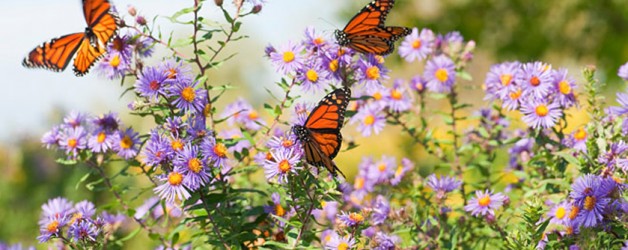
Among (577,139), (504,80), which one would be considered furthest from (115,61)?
(577,139)

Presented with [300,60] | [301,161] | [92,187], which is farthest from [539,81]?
[92,187]

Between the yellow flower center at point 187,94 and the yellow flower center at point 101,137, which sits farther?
the yellow flower center at point 101,137

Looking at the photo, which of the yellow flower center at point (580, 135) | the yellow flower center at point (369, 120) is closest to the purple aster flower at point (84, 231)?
the yellow flower center at point (369, 120)

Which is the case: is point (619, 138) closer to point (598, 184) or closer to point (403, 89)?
point (598, 184)

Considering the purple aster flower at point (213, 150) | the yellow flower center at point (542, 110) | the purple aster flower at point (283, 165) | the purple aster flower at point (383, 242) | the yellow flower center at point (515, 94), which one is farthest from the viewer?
the yellow flower center at point (515, 94)

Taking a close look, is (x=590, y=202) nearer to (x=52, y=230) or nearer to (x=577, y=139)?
(x=577, y=139)

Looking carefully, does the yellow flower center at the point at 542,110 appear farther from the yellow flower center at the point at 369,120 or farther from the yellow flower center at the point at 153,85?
the yellow flower center at the point at 153,85

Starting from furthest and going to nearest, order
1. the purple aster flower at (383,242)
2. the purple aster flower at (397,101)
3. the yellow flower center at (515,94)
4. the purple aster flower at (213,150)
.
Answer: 1. the purple aster flower at (397,101)
2. the yellow flower center at (515,94)
3. the purple aster flower at (383,242)
4. the purple aster flower at (213,150)

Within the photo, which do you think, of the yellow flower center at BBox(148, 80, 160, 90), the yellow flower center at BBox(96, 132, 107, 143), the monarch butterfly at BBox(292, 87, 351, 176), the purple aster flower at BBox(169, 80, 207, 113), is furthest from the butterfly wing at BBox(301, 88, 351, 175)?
the yellow flower center at BBox(96, 132, 107, 143)
